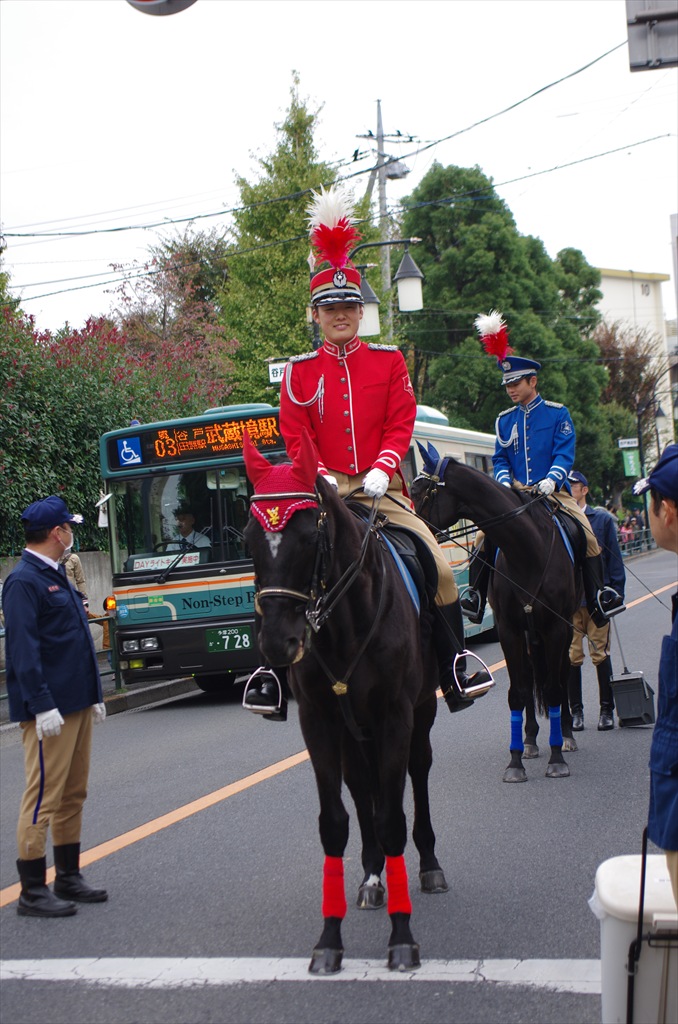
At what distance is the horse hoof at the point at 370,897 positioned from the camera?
5.76m

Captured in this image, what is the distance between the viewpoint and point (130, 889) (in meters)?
6.41

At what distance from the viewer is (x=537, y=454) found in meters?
9.48

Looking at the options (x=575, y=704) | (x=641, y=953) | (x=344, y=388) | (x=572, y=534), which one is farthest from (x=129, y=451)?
(x=641, y=953)

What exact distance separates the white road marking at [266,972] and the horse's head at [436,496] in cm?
427

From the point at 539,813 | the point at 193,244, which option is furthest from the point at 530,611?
the point at 193,244

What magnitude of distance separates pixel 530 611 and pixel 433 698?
2796 mm

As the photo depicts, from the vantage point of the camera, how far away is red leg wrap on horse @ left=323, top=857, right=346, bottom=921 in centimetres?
494

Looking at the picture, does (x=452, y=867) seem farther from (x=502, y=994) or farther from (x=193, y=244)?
(x=193, y=244)

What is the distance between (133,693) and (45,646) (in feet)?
29.4

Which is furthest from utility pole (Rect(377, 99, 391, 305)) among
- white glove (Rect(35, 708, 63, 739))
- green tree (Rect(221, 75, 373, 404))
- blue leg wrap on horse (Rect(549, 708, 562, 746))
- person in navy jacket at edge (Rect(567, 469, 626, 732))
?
white glove (Rect(35, 708, 63, 739))

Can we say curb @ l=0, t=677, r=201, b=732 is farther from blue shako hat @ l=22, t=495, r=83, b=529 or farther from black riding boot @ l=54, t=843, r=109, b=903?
blue shako hat @ l=22, t=495, r=83, b=529

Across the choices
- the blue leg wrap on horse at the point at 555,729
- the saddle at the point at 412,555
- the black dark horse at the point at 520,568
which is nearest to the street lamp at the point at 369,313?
the black dark horse at the point at 520,568

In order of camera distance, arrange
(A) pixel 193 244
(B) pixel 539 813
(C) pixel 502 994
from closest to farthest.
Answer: (C) pixel 502 994, (B) pixel 539 813, (A) pixel 193 244

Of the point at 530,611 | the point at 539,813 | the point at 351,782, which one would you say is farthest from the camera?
the point at 530,611
